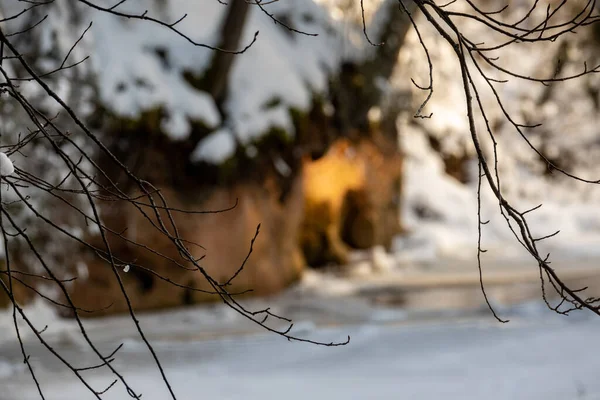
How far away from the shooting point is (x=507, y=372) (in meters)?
4.80

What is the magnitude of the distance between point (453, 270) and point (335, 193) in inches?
107

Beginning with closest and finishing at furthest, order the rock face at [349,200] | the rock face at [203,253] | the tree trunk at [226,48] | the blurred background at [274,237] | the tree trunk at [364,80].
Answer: the blurred background at [274,237] < the rock face at [203,253] < the tree trunk at [226,48] < the tree trunk at [364,80] < the rock face at [349,200]

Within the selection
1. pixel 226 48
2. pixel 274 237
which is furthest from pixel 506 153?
pixel 226 48

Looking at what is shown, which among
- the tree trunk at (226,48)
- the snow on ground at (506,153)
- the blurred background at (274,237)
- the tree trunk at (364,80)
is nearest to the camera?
the blurred background at (274,237)

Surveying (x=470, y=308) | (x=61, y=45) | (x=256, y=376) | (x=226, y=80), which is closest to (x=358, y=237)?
(x=226, y=80)

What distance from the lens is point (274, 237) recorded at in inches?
402

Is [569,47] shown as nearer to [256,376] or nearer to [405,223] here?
[405,223]

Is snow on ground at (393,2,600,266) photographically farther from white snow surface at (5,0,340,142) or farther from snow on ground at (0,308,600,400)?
snow on ground at (0,308,600,400)

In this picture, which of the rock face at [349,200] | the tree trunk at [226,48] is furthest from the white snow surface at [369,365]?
the rock face at [349,200]

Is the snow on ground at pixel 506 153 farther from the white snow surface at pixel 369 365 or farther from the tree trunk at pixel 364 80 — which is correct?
the white snow surface at pixel 369 365

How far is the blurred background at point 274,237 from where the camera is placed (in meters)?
5.09

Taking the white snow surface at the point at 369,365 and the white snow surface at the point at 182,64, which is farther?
the white snow surface at the point at 182,64

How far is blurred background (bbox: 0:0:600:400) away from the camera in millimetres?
5086

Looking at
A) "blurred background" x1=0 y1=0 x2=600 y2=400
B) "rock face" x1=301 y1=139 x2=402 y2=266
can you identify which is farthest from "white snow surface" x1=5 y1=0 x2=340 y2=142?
"rock face" x1=301 y1=139 x2=402 y2=266
